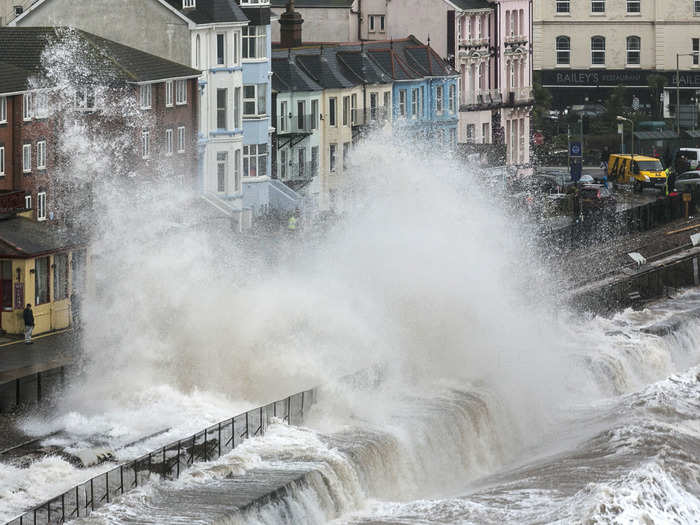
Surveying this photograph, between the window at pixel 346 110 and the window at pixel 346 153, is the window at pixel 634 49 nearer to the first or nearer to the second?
the window at pixel 346 110

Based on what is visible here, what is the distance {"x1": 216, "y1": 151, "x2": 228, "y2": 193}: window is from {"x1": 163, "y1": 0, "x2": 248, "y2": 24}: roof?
15.7 ft

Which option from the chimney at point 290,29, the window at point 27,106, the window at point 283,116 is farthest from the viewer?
the chimney at point 290,29

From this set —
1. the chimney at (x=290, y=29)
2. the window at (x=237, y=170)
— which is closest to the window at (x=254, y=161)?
the window at (x=237, y=170)

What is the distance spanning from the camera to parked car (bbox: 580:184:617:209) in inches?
3233

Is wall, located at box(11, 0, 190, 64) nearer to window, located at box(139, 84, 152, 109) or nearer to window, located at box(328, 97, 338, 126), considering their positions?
window, located at box(139, 84, 152, 109)

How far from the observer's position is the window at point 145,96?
200 feet

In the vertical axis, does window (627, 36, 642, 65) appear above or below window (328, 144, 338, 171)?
above

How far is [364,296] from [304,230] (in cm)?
1232

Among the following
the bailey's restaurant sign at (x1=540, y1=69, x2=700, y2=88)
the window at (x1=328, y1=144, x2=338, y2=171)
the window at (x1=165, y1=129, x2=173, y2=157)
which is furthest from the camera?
the bailey's restaurant sign at (x1=540, y1=69, x2=700, y2=88)

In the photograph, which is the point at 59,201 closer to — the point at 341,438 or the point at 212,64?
the point at 212,64

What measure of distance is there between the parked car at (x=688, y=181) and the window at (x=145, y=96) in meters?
Result: 35.8

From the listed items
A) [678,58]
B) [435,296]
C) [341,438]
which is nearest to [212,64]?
[435,296]

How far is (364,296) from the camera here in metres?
52.7

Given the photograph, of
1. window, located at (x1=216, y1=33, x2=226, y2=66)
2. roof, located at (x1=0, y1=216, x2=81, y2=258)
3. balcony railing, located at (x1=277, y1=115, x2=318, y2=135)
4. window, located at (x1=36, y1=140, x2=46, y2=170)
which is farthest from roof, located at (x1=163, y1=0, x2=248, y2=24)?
roof, located at (x1=0, y1=216, x2=81, y2=258)
